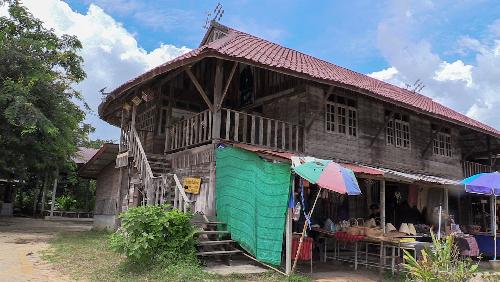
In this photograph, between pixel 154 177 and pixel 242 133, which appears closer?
pixel 154 177

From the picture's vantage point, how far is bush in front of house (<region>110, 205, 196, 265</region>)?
750cm

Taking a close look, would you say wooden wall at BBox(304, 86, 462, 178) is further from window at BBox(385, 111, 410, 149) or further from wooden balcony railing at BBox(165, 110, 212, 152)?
wooden balcony railing at BBox(165, 110, 212, 152)

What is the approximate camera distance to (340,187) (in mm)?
7336

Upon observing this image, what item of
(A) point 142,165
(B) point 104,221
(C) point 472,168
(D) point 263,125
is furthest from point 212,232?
(C) point 472,168

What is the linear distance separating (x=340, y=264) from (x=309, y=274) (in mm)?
2308

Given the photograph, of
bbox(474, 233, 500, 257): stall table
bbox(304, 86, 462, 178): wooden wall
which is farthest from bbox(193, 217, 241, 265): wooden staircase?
bbox(474, 233, 500, 257): stall table

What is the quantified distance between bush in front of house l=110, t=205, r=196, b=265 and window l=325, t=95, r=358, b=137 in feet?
18.8

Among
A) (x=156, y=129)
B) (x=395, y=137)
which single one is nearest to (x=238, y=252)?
(x=156, y=129)

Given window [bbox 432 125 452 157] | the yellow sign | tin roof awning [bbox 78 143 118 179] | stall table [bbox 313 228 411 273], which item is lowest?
stall table [bbox 313 228 411 273]

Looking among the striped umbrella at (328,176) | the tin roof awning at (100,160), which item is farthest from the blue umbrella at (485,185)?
the tin roof awning at (100,160)

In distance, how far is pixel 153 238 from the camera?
7.46m

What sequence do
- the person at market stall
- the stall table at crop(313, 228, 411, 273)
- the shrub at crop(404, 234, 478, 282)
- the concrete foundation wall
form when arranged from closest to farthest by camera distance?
the shrub at crop(404, 234, 478, 282), the stall table at crop(313, 228, 411, 273), the person at market stall, the concrete foundation wall

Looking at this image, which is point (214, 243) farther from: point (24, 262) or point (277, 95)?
point (277, 95)

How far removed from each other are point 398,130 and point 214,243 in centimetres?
837
